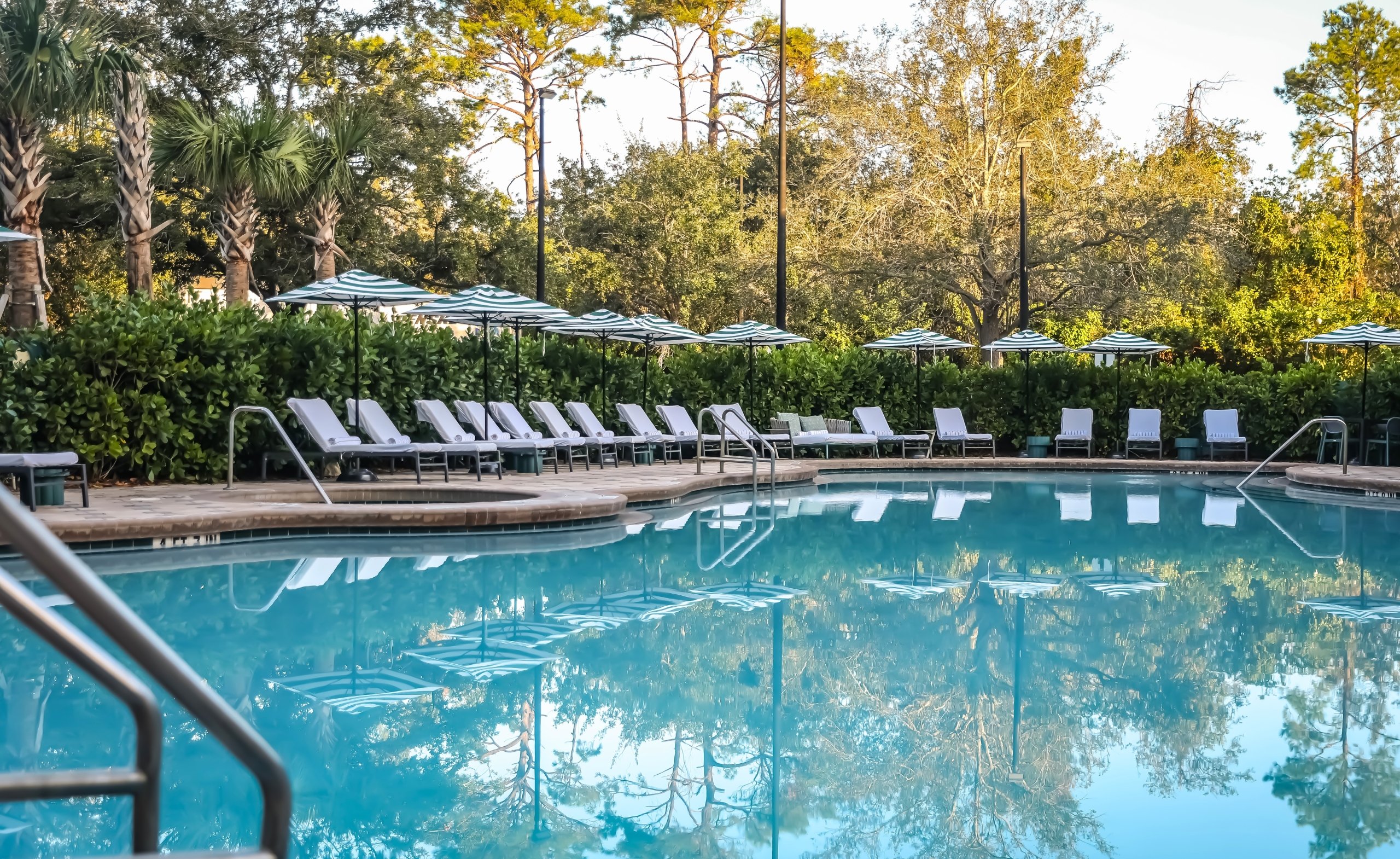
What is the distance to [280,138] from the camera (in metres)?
17.7

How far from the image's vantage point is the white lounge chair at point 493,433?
14.7 metres

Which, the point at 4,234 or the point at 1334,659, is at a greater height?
the point at 4,234

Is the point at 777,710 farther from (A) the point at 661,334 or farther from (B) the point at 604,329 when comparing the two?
(A) the point at 661,334

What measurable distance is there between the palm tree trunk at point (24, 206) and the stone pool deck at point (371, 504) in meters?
3.07

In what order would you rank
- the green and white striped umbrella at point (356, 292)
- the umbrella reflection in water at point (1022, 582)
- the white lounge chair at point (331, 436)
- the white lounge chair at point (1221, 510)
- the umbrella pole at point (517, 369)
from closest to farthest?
the umbrella reflection in water at point (1022, 582) < the green and white striped umbrella at point (356, 292) < the white lounge chair at point (331, 436) < the white lounge chair at point (1221, 510) < the umbrella pole at point (517, 369)

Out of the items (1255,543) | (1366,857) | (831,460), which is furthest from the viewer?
(831,460)

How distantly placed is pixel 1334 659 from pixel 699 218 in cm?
2284

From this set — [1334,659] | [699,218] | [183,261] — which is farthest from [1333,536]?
[183,261]

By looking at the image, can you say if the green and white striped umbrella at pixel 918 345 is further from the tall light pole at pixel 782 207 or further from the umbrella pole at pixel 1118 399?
the umbrella pole at pixel 1118 399

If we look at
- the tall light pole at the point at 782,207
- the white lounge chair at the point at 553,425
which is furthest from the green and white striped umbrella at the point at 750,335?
the white lounge chair at the point at 553,425

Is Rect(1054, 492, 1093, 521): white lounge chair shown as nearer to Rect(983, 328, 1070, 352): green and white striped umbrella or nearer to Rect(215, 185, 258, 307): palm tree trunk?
Rect(983, 328, 1070, 352): green and white striped umbrella

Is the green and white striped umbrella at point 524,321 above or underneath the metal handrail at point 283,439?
above

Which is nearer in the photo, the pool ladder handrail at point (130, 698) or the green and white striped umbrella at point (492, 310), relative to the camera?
the pool ladder handrail at point (130, 698)

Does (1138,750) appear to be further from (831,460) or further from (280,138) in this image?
(280,138)
